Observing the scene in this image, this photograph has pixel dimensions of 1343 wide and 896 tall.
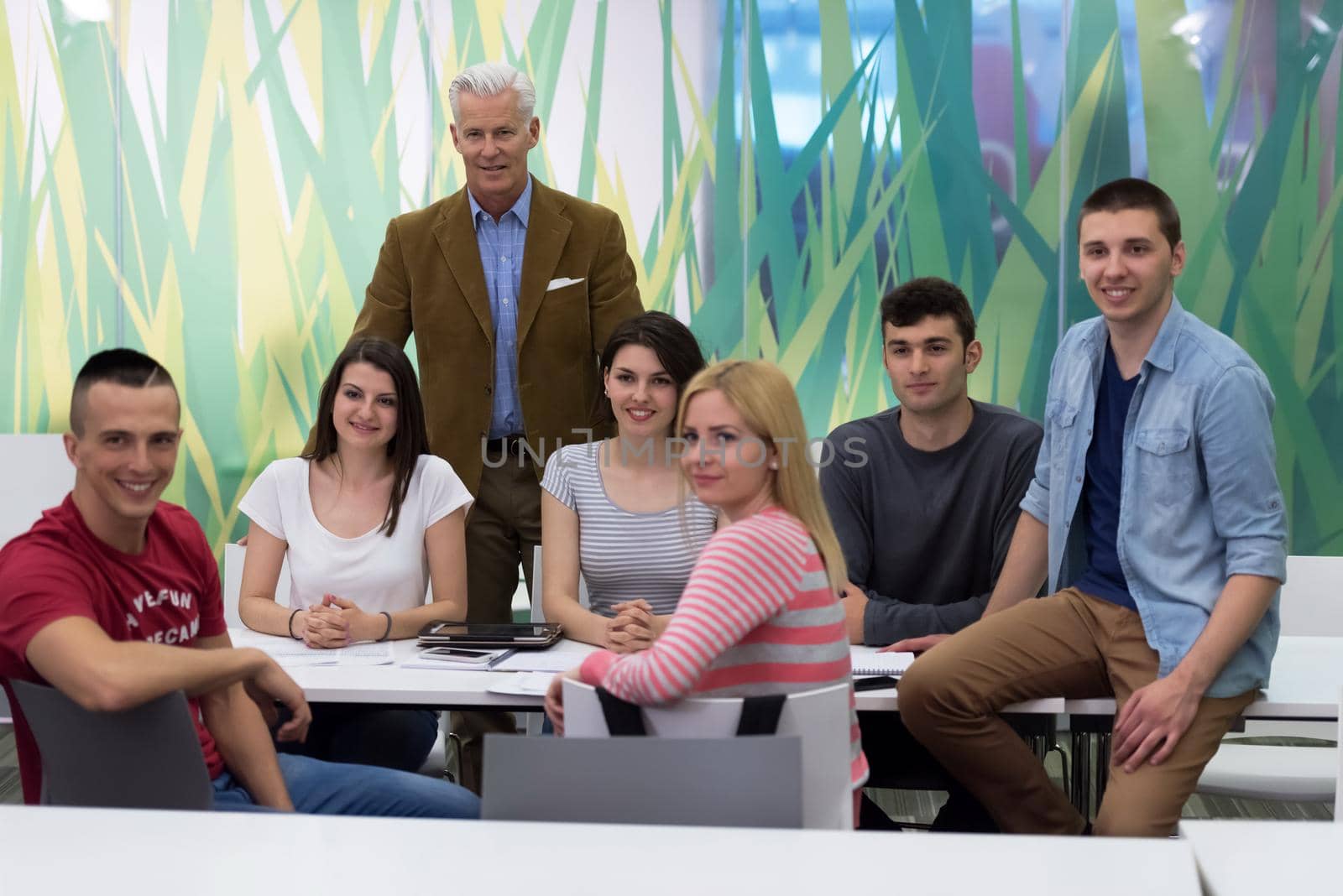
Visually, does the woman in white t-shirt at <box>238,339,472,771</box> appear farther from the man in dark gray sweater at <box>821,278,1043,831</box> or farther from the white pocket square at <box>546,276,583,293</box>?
the man in dark gray sweater at <box>821,278,1043,831</box>

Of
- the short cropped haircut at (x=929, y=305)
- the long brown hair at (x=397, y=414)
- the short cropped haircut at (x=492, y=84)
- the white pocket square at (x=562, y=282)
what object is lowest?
the long brown hair at (x=397, y=414)

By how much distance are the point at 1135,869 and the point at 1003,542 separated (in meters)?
1.52

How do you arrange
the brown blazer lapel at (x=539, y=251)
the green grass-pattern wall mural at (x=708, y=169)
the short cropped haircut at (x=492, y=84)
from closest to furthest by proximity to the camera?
the short cropped haircut at (x=492, y=84)
the brown blazer lapel at (x=539, y=251)
the green grass-pattern wall mural at (x=708, y=169)

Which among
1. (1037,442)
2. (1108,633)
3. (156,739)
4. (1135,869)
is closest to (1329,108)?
(1037,442)

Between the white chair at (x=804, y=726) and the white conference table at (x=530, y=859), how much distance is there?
23cm

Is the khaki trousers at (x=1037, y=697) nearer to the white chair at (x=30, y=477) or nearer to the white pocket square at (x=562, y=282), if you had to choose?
the white pocket square at (x=562, y=282)

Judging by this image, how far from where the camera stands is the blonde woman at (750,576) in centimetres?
166

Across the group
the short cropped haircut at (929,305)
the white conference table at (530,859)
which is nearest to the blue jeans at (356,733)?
the white conference table at (530,859)

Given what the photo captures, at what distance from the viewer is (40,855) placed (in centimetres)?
127

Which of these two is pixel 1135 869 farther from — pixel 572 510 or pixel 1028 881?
pixel 572 510

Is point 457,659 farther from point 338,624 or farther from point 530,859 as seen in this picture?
point 530,859

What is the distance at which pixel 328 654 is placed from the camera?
240 centimetres

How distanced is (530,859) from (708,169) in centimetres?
349

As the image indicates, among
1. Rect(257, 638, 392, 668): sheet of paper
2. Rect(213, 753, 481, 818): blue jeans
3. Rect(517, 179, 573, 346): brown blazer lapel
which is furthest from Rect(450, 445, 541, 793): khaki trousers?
Rect(213, 753, 481, 818): blue jeans
